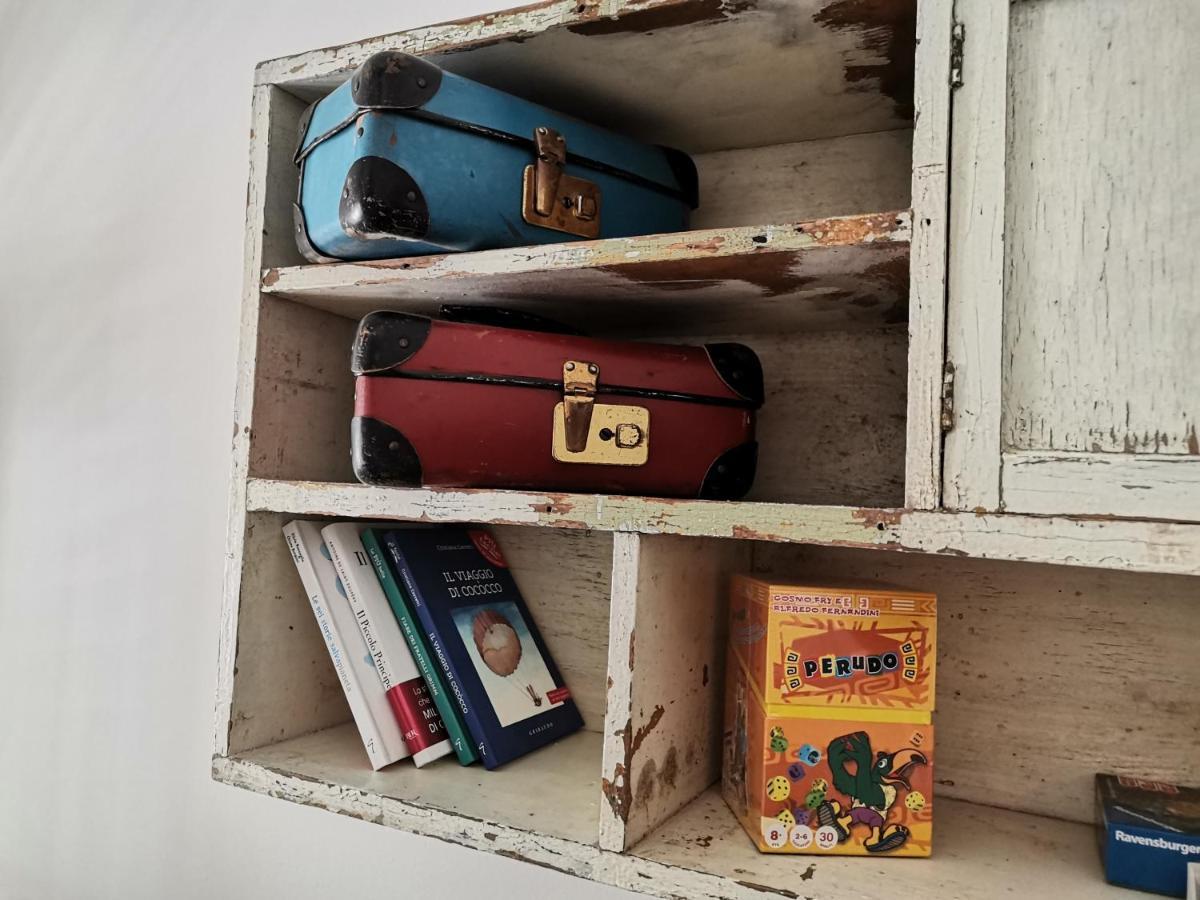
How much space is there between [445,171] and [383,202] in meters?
0.08

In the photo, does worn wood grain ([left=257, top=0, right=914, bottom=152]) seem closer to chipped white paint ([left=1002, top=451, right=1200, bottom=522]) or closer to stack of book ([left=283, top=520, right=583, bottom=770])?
chipped white paint ([left=1002, top=451, right=1200, bottom=522])

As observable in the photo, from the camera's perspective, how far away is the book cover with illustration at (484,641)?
1087 millimetres

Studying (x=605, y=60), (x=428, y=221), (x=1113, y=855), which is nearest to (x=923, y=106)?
(x=605, y=60)

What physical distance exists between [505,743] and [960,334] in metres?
0.77

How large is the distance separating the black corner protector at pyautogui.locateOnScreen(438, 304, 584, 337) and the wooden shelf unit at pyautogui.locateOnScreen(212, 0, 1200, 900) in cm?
4

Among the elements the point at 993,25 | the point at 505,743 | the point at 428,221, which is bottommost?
the point at 505,743

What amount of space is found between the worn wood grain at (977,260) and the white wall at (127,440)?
109 cm

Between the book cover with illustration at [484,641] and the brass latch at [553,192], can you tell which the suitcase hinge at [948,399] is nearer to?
the brass latch at [553,192]

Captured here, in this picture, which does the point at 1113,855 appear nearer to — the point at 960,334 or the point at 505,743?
the point at 960,334

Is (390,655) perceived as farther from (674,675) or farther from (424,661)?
(674,675)

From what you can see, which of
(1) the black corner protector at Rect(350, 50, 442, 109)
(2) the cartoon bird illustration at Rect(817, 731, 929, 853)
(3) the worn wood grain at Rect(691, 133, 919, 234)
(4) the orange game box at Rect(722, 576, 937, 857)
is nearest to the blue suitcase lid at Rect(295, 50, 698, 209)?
(1) the black corner protector at Rect(350, 50, 442, 109)

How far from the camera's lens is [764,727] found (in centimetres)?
85

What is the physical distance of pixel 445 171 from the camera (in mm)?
953

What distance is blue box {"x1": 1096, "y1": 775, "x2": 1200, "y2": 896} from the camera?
0.79 m
